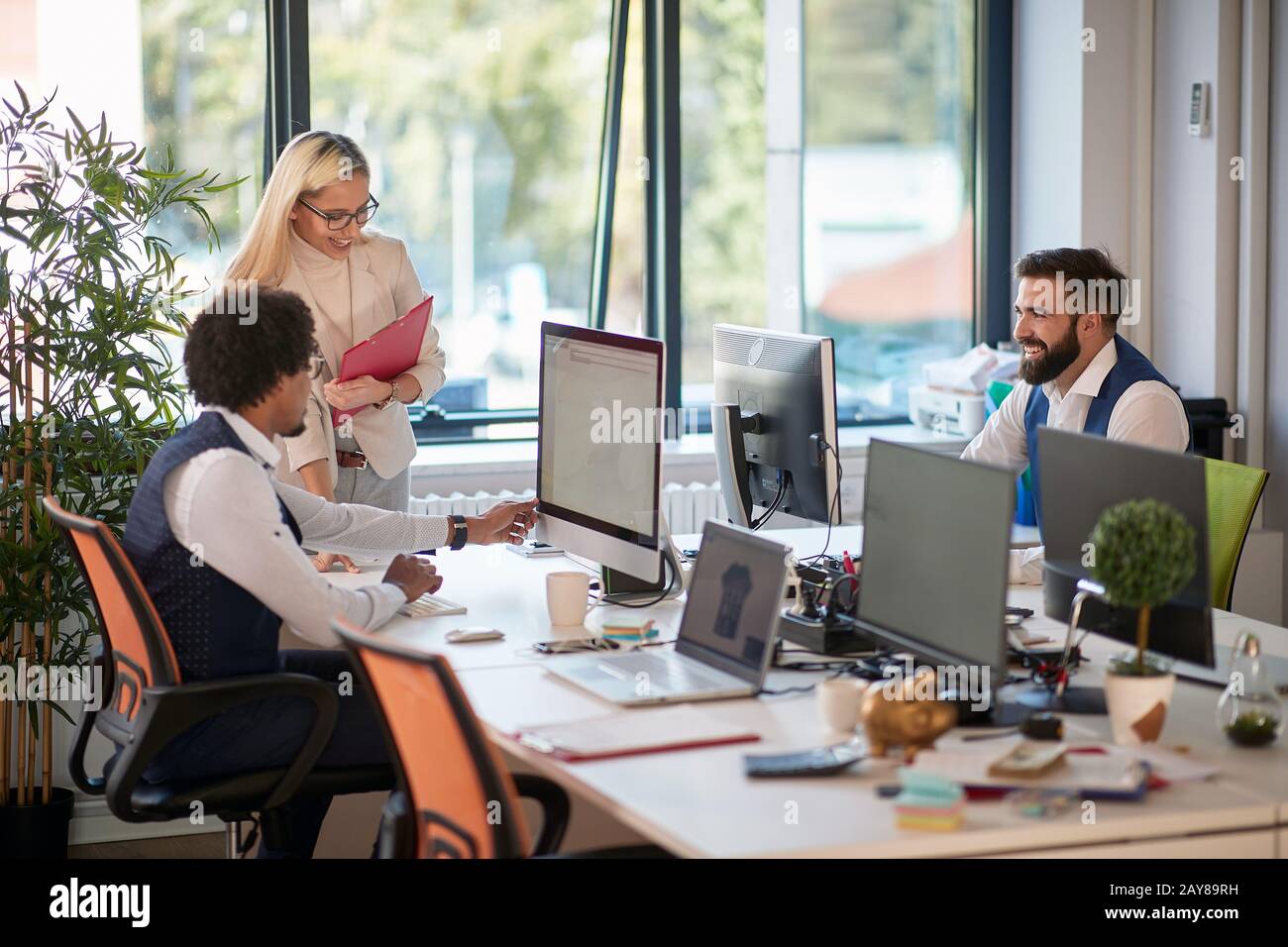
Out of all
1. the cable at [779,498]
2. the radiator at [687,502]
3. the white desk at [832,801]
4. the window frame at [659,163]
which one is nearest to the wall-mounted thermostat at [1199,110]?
the window frame at [659,163]

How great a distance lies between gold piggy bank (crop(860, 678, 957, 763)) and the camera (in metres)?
Answer: 2.02

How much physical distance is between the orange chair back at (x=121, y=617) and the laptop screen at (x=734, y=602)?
34.0 inches

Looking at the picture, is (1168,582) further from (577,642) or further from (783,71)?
(783,71)

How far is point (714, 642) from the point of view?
8.11 feet

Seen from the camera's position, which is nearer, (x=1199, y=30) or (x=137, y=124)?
(x=137, y=124)

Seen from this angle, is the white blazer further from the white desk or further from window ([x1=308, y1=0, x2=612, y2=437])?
the white desk

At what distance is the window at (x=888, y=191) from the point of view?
17.6ft

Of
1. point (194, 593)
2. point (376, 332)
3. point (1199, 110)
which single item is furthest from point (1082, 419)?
point (194, 593)

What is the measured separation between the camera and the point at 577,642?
8.70 feet

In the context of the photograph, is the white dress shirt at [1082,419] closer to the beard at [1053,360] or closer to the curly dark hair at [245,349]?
the beard at [1053,360]

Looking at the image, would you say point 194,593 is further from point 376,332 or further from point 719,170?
point 719,170

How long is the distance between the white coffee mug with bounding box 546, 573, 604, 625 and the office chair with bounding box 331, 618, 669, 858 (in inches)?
28.6
